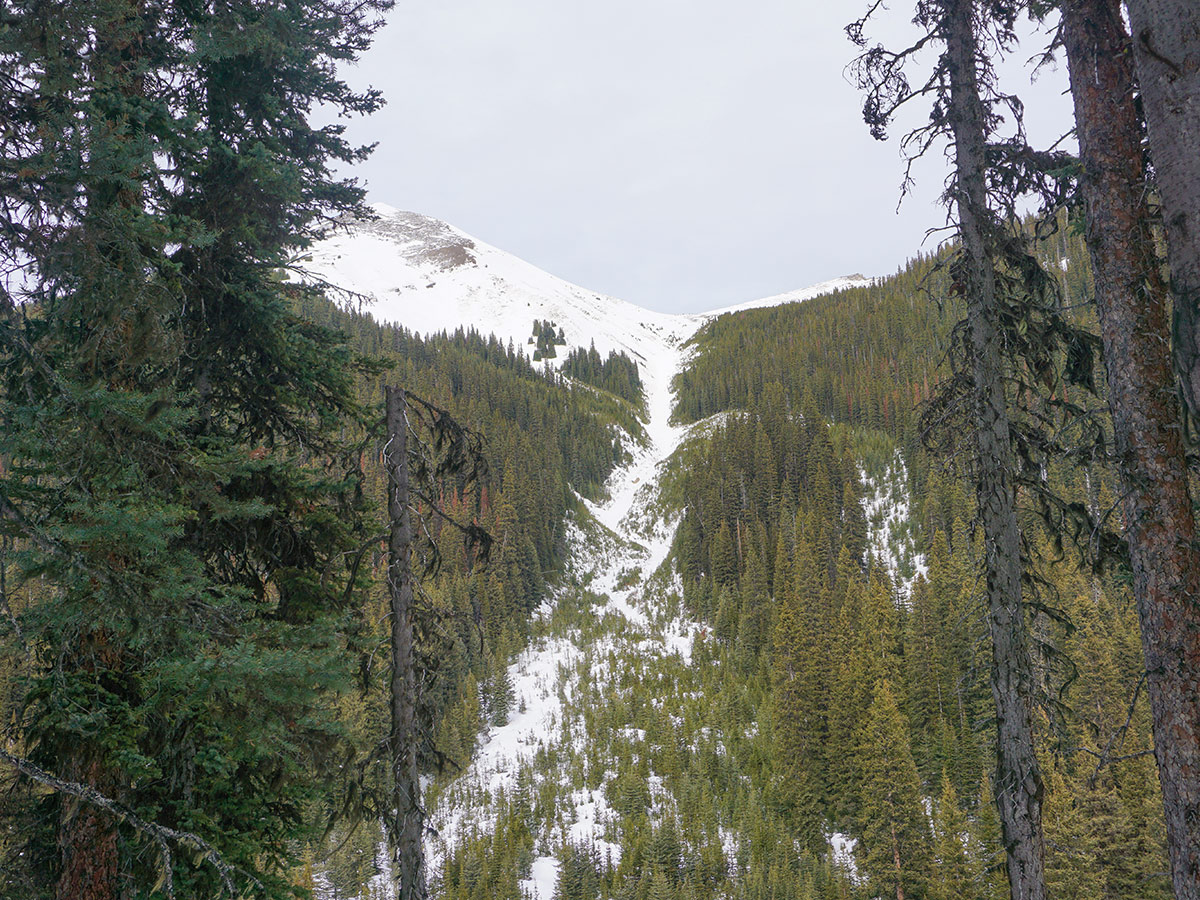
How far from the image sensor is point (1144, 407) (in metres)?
4.61

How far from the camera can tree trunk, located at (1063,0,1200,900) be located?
14.0 feet

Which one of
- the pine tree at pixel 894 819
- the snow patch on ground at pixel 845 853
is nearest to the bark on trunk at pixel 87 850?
the pine tree at pixel 894 819

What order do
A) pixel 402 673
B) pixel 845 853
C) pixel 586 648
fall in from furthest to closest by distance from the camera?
pixel 586 648
pixel 845 853
pixel 402 673

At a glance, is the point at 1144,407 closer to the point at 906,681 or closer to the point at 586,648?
the point at 906,681

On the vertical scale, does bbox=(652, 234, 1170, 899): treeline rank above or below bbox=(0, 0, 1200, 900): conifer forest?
below

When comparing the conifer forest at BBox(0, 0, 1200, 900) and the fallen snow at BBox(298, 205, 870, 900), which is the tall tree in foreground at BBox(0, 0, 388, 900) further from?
the fallen snow at BBox(298, 205, 870, 900)

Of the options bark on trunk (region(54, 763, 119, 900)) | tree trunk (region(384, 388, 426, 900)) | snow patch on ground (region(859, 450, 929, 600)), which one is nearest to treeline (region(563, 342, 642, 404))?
snow patch on ground (region(859, 450, 929, 600))

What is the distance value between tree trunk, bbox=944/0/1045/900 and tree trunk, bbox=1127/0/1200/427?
2925 mm

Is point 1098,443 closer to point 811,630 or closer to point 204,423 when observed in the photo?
point 204,423

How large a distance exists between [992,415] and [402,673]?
678cm

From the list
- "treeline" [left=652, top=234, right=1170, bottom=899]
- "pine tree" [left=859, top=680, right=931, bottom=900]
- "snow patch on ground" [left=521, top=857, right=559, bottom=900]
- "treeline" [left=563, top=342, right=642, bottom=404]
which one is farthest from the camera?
"treeline" [left=563, top=342, right=642, bottom=404]

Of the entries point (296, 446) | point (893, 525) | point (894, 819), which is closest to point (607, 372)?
point (893, 525)

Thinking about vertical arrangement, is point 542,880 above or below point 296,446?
below

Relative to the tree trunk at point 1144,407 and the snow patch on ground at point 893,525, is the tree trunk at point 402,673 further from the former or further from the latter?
the snow patch on ground at point 893,525
